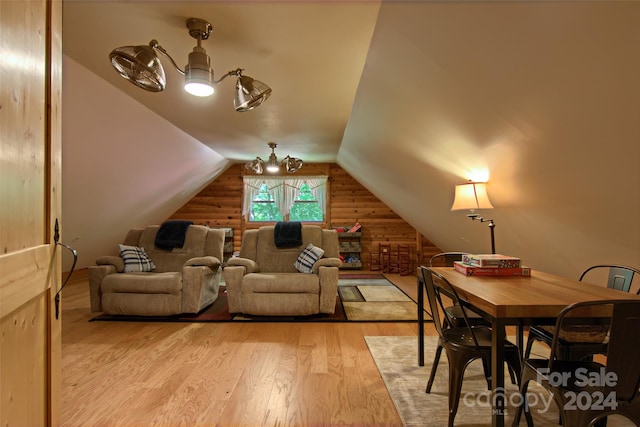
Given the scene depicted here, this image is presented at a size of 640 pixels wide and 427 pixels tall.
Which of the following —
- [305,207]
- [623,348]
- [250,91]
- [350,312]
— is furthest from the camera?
[305,207]

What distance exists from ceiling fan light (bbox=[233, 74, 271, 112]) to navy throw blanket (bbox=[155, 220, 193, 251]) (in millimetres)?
2218

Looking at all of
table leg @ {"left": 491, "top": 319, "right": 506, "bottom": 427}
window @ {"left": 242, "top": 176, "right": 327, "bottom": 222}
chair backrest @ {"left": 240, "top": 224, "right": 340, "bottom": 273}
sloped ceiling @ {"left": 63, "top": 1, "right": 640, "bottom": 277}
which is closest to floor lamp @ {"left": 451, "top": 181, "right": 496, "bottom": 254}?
sloped ceiling @ {"left": 63, "top": 1, "right": 640, "bottom": 277}

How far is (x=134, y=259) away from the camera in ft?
11.3

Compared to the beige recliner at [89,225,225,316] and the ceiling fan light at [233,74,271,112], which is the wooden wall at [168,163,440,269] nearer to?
the beige recliner at [89,225,225,316]

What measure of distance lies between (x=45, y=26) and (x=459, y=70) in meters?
1.84

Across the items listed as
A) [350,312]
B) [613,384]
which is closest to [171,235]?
[350,312]

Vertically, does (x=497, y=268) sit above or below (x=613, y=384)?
above

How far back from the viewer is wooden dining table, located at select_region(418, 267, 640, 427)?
48.0 inches

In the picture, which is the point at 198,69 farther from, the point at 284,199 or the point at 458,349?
the point at 284,199

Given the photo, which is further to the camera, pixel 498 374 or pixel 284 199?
pixel 284 199

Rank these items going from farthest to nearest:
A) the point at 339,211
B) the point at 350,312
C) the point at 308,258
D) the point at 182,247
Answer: the point at 339,211 → the point at 182,247 → the point at 308,258 → the point at 350,312

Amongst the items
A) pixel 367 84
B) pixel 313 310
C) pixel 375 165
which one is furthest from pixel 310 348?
pixel 375 165

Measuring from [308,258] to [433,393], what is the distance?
1.95 m

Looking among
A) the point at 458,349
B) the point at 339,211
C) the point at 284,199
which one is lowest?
the point at 458,349
